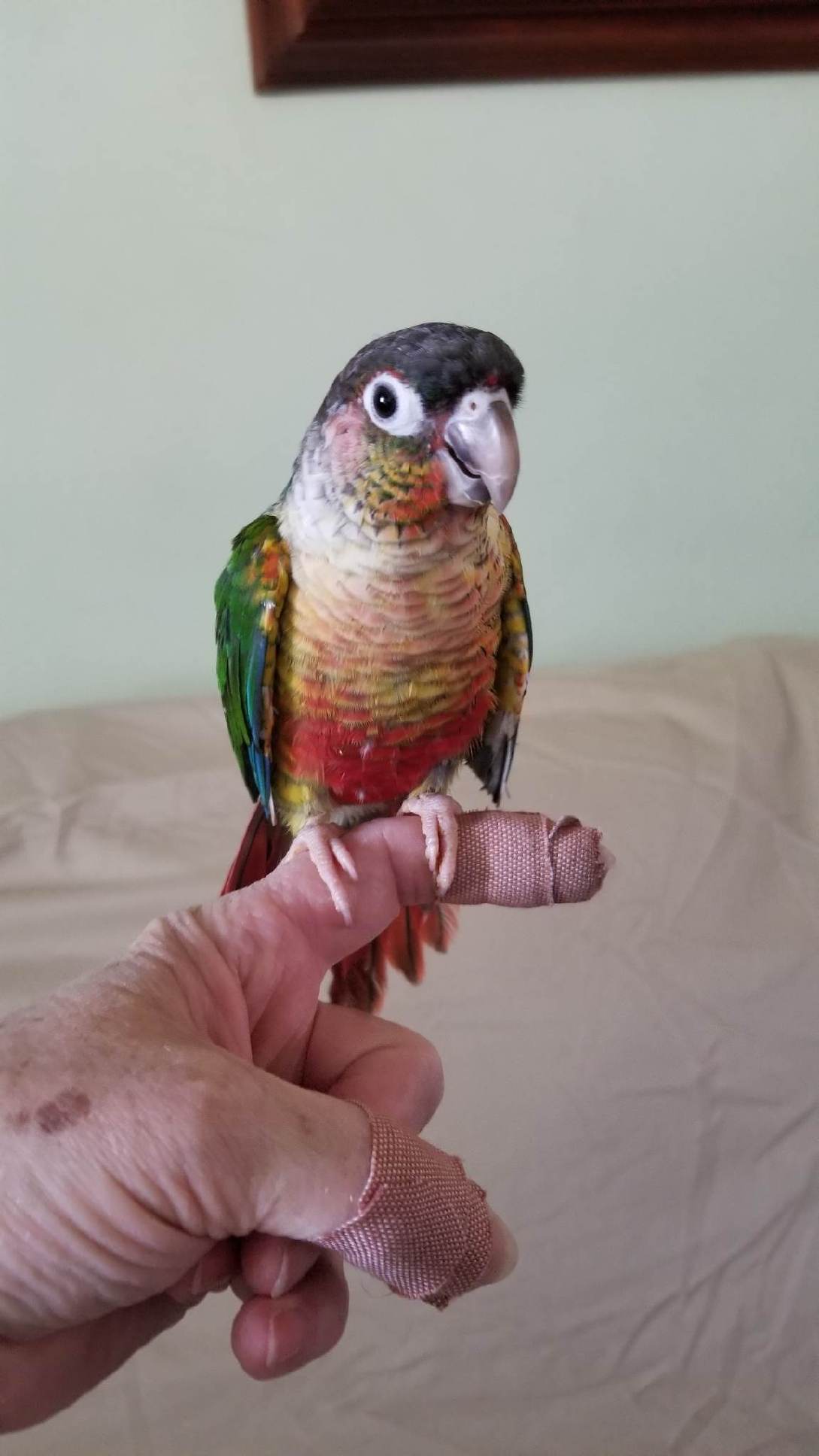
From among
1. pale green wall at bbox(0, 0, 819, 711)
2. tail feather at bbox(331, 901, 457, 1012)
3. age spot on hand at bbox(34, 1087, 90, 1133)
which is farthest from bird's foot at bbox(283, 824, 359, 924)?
pale green wall at bbox(0, 0, 819, 711)

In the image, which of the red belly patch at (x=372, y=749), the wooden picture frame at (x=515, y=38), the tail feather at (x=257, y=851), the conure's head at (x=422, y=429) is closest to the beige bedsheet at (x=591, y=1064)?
the tail feather at (x=257, y=851)

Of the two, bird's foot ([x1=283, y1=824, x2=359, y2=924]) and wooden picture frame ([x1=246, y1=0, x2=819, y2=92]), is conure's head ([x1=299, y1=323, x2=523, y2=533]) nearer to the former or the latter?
bird's foot ([x1=283, y1=824, x2=359, y2=924])

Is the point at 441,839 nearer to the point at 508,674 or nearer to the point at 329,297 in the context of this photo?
the point at 508,674

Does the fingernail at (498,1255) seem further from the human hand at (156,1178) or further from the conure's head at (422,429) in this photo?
the conure's head at (422,429)

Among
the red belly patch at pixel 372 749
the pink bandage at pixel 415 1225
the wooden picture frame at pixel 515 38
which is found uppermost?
the wooden picture frame at pixel 515 38

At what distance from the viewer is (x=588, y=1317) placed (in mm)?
792

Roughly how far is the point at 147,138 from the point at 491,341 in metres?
0.85

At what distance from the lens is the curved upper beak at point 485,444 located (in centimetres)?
50

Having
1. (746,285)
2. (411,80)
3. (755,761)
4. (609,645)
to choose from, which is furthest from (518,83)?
(755,761)

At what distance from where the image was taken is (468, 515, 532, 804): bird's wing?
68 cm

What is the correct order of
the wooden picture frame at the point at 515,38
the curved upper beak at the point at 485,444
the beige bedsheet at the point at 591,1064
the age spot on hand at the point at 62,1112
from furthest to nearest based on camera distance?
the wooden picture frame at the point at 515,38 → the beige bedsheet at the point at 591,1064 → the curved upper beak at the point at 485,444 → the age spot on hand at the point at 62,1112

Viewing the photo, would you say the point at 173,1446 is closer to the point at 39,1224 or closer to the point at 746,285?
the point at 39,1224

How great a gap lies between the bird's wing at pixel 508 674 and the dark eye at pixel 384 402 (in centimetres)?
15

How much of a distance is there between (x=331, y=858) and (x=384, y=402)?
300 millimetres
